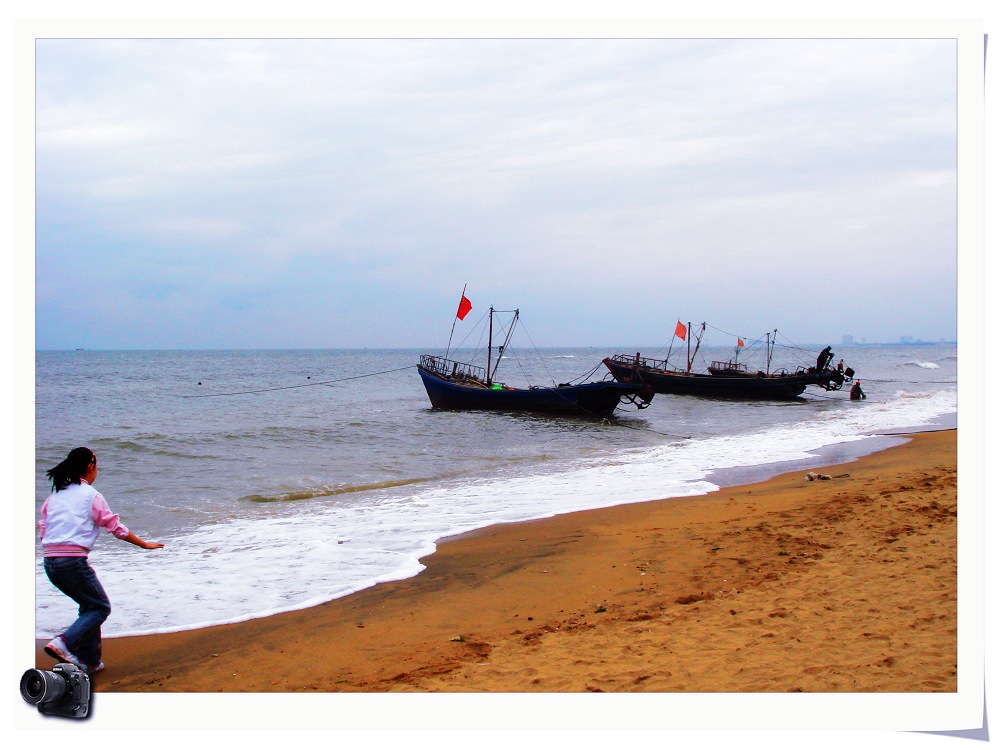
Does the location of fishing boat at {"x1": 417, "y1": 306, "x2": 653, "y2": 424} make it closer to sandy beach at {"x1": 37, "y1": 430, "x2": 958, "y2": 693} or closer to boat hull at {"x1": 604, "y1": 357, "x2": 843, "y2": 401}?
boat hull at {"x1": 604, "y1": 357, "x2": 843, "y2": 401}

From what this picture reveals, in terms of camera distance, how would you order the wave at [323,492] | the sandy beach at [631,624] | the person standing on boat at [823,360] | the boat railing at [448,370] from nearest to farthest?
the sandy beach at [631,624]
the wave at [323,492]
the boat railing at [448,370]
the person standing on boat at [823,360]

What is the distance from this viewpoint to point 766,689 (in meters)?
3.97

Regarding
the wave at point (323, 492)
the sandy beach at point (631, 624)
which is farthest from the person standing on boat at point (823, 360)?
the sandy beach at point (631, 624)

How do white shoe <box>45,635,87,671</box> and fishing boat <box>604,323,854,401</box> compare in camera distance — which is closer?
white shoe <box>45,635,87,671</box>

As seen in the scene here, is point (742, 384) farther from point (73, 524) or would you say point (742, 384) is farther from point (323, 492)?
point (73, 524)

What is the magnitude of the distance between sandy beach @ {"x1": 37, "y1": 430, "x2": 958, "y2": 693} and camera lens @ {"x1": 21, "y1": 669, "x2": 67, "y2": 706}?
766 mm

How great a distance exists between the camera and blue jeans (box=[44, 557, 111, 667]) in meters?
4.32

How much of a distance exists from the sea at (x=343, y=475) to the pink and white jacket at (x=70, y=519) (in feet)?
3.84

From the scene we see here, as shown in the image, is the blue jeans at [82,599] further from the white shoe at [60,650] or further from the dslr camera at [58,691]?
the dslr camera at [58,691]

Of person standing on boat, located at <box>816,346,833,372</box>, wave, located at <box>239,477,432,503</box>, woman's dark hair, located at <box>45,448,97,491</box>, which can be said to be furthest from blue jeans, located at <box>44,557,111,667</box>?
person standing on boat, located at <box>816,346,833,372</box>

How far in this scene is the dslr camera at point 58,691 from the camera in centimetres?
385

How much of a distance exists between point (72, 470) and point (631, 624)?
385 centimetres

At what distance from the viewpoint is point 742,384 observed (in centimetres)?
3703
